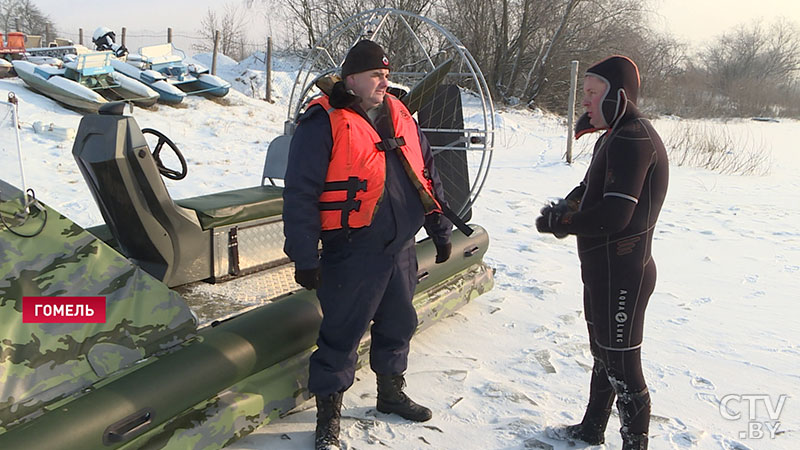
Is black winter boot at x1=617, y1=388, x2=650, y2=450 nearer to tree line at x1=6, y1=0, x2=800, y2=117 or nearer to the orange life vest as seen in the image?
the orange life vest

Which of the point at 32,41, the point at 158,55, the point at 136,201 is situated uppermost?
the point at 32,41

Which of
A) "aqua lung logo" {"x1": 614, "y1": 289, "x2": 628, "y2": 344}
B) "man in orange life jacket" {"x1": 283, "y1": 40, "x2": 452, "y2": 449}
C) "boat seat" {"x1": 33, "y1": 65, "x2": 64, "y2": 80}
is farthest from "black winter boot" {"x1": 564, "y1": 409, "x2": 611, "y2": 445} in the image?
"boat seat" {"x1": 33, "y1": 65, "x2": 64, "y2": 80}

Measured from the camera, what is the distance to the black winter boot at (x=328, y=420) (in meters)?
2.52

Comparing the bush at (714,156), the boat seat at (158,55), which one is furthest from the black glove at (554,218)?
the boat seat at (158,55)

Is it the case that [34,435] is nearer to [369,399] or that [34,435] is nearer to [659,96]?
[369,399]

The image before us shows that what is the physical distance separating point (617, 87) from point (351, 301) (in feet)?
4.42

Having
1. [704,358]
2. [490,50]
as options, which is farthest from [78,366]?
[490,50]

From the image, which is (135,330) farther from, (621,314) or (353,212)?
(621,314)

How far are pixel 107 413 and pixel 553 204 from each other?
5.97ft

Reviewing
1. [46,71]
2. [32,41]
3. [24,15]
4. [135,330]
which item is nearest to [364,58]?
[135,330]

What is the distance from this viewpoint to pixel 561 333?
12.5 ft

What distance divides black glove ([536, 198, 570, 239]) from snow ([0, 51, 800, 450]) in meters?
1.00

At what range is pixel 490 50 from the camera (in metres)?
22.3

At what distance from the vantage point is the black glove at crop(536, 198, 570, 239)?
235cm
